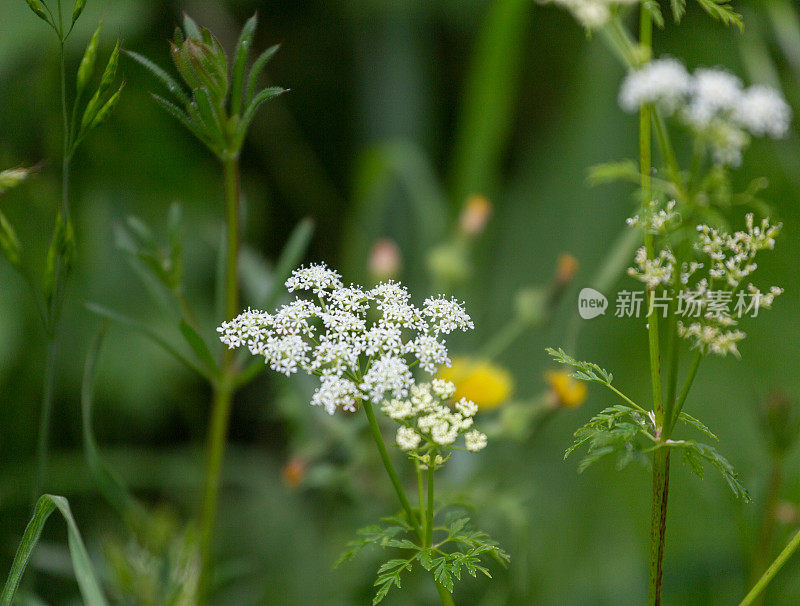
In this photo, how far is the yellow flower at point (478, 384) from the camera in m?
1.26

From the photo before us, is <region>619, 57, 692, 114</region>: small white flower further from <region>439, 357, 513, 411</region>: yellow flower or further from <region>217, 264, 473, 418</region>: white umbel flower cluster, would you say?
<region>439, 357, 513, 411</region>: yellow flower

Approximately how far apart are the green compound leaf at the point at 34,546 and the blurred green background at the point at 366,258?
374mm

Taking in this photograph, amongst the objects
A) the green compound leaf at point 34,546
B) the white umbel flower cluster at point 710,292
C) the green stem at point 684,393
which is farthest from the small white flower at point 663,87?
the green compound leaf at point 34,546

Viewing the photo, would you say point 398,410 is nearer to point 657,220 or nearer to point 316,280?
point 316,280

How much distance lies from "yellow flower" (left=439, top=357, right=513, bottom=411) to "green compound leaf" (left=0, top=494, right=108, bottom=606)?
2.15 feet

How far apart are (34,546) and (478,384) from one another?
0.76m

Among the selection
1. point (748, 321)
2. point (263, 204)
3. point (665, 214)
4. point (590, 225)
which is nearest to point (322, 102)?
point (263, 204)

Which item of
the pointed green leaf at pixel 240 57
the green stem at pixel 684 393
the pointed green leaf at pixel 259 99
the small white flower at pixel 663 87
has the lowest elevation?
the green stem at pixel 684 393

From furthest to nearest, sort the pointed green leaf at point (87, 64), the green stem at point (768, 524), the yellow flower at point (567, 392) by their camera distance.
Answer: the yellow flower at point (567, 392) < the green stem at point (768, 524) < the pointed green leaf at point (87, 64)

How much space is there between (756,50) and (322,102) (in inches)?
45.1

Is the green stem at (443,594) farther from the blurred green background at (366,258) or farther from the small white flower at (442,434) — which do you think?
the blurred green background at (366,258)

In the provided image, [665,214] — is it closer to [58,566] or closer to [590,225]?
[58,566]

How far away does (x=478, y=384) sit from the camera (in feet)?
4.20

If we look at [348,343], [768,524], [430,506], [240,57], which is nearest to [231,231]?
[240,57]
